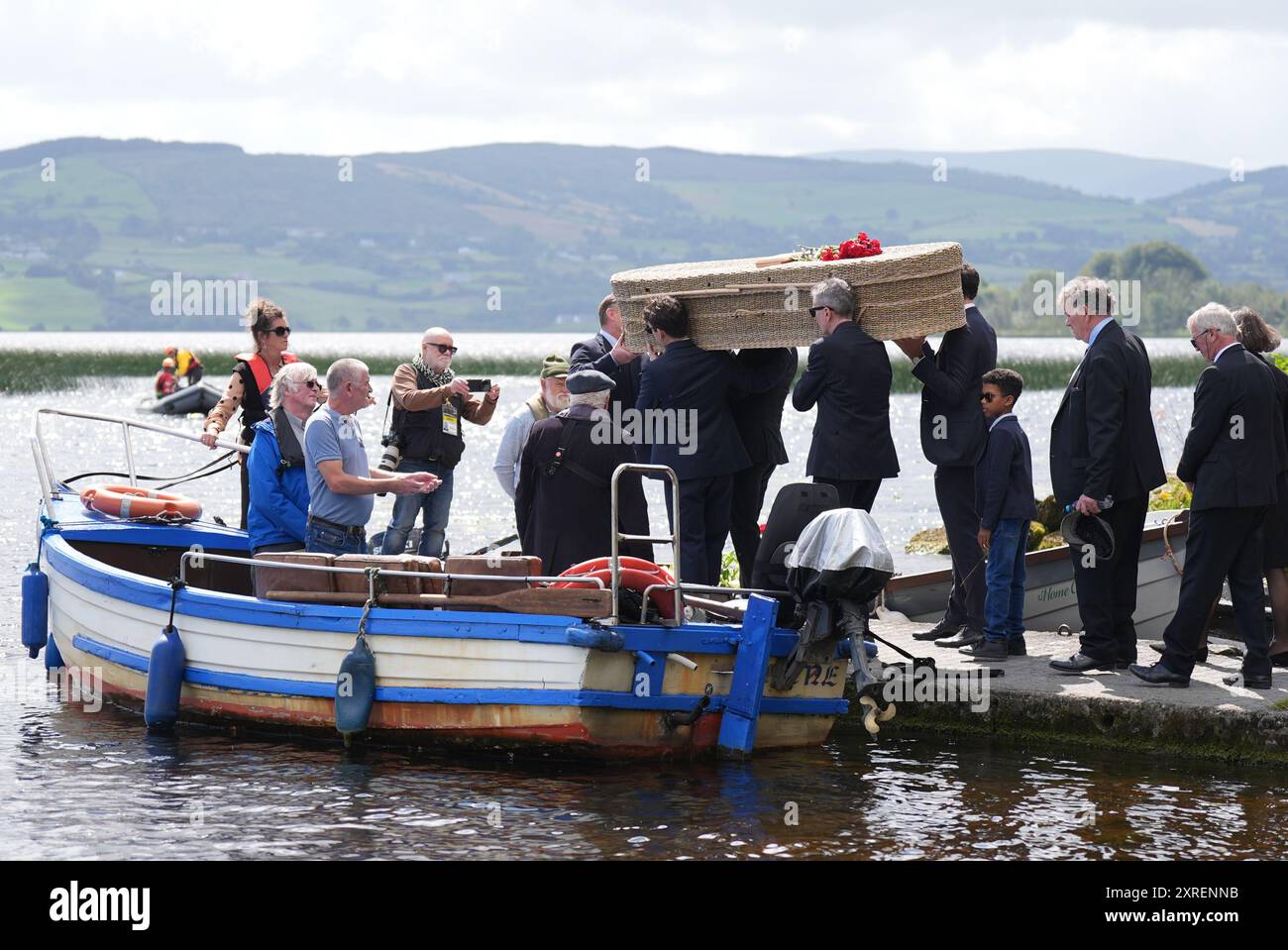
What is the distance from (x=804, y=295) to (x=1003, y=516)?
75.1 inches

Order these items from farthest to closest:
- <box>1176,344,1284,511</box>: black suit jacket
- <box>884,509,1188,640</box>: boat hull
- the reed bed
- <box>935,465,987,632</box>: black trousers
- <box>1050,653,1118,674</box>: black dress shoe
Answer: the reed bed
<box>884,509,1188,640</box>: boat hull
<box>935,465,987,632</box>: black trousers
<box>1050,653,1118,674</box>: black dress shoe
<box>1176,344,1284,511</box>: black suit jacket

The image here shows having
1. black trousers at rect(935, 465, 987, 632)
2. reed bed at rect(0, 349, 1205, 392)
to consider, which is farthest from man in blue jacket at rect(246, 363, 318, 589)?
reed bed at rect(0, 349, 1205, 392)

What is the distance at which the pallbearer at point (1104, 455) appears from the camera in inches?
366

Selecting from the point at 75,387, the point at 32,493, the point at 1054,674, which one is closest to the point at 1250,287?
the point at 75,387

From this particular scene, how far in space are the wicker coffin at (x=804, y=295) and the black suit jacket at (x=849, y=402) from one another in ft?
0.48

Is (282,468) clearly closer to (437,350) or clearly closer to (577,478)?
(437,350)

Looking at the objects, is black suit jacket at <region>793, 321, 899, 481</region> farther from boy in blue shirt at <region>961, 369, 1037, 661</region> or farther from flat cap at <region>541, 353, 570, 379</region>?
flat cap at <region>541, 353, 570, 379</region>

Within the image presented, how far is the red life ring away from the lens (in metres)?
8.59

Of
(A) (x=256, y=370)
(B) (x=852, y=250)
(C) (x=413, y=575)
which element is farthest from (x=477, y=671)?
(A) (x=256, y=370)

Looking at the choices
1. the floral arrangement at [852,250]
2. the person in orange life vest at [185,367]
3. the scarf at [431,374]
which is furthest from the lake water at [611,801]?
the person in orange life vest at [185,367]

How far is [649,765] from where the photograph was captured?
8.71 metres

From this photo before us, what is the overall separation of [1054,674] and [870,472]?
1647 mm

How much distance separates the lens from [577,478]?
9477 millimetres
